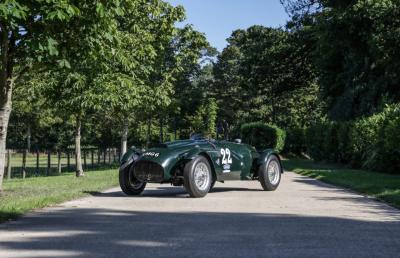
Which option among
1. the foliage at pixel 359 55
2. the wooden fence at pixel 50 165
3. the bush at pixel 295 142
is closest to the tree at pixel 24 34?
the wooden fence at pixel 50 165

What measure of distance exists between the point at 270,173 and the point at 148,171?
131 inches

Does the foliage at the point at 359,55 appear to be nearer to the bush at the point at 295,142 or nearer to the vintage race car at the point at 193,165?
the bush at the point at 295,142

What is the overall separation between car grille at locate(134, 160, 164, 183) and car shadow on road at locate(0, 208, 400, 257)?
2729 mm

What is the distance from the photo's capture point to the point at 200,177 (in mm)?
12773

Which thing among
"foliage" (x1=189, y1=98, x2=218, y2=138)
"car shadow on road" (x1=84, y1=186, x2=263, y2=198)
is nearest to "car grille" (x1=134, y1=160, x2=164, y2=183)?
"car shadow on road" (x1=84, y1=186, x2=263, y2=198)

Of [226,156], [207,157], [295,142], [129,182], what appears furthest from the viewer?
[295,142]

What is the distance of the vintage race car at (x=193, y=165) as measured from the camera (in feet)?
40.8

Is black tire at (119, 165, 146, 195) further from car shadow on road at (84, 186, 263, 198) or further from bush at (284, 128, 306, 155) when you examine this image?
bush at (284, 128, 306, 155)

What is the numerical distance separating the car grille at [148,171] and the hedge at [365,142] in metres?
8.78

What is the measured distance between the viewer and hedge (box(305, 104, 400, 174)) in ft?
65.1

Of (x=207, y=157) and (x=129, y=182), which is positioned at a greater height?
(x=207, y=157)

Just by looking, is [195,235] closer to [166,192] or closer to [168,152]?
[168,152]

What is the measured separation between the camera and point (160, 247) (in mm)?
6668

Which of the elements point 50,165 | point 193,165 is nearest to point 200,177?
point 193,165
